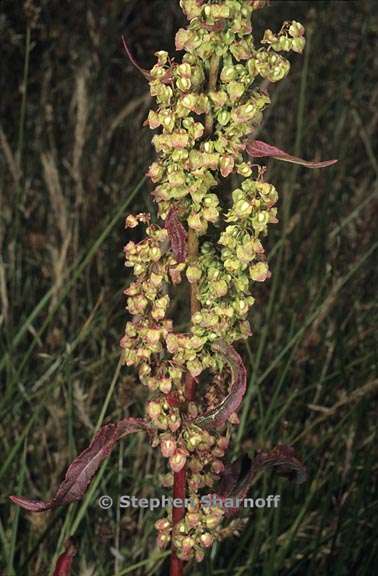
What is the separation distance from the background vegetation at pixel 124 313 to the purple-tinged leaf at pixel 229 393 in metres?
0.42

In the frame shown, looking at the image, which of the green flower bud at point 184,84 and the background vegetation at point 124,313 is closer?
the green flower bud at point 184,84

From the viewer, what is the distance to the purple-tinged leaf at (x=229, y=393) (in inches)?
38.9

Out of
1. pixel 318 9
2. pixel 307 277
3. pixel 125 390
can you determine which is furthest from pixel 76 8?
pixel 125 390

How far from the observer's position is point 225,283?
0.97 m

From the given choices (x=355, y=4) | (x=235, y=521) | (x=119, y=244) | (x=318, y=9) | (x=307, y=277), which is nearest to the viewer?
(x=235, y=521)

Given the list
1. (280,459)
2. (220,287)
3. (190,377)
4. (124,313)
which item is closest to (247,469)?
(280,459)

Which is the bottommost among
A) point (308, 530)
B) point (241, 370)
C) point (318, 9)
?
point (308, 530)

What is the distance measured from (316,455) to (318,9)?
51.6 inches

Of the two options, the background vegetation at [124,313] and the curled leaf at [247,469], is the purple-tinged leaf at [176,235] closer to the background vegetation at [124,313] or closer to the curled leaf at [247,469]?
the curled leaf at [247,469]

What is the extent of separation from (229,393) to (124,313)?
3.42 ft

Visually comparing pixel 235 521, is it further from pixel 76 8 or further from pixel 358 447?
pixel 76 8

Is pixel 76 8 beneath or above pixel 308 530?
above

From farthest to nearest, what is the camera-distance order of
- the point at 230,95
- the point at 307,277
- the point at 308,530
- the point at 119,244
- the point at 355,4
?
the point at 355,4, the point at 119,244, the point at 307,277, the point at 308,530, the point at 230,95

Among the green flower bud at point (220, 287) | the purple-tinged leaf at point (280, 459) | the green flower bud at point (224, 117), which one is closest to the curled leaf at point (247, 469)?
the purple-tinged leaf at point (280, 459)
